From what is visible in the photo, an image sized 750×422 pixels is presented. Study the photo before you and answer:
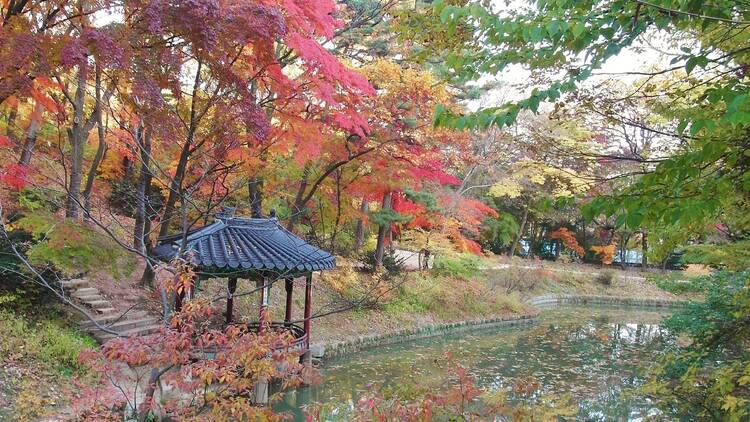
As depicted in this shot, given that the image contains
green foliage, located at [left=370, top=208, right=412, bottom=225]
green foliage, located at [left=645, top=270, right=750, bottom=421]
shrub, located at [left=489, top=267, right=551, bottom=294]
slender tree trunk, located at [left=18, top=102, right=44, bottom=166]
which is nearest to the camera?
green foliage, located at [left=645, top=270, right=750, bottom=421]

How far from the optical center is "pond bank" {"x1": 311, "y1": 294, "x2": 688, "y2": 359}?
39.0 feet

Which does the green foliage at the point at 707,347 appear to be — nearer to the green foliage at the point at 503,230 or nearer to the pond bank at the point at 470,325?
the pond bank at the point at 470,325

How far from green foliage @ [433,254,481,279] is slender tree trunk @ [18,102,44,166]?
11867 mm

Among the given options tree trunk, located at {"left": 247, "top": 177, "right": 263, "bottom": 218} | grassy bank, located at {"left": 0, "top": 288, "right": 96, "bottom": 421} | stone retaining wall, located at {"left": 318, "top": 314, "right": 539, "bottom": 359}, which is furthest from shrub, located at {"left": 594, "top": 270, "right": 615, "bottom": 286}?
grassy bank, located at {"left": 0, "top": 288, "right": 96, "bottom": 421}

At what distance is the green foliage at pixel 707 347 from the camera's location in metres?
5.61

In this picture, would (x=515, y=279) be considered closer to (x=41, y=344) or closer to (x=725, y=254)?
(x=725, y=254)

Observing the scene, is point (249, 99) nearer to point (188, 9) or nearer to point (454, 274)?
point (188, 9)

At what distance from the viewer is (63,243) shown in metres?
8.05

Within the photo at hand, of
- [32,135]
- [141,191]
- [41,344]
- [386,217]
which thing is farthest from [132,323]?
[386,217]

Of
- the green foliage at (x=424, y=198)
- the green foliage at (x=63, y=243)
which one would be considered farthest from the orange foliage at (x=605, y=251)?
the green foliage at (x=63, y=243)

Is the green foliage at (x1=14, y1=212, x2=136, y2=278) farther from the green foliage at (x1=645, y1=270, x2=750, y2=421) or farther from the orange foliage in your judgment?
the orange foliage

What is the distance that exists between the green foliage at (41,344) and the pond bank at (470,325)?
181 inches

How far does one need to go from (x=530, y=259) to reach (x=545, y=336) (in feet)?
47.6

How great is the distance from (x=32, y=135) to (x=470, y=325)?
1249 centimetres
